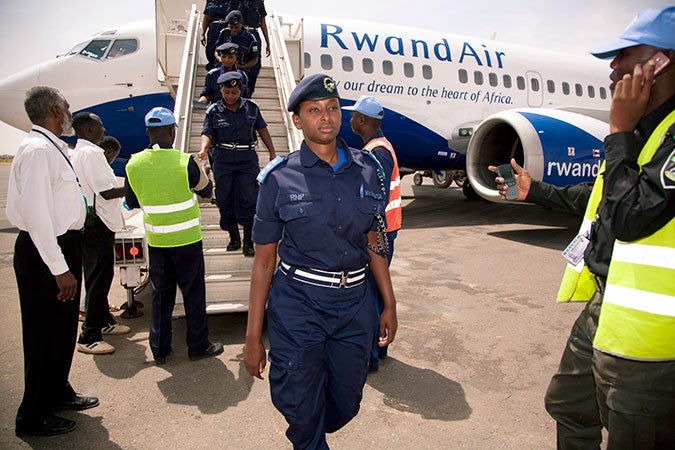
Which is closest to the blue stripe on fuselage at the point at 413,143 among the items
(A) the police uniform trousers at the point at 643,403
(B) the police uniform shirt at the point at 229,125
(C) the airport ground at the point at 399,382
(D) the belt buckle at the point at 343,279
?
(C) the airport ground at the point at 399,382

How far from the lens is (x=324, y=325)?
221 cm

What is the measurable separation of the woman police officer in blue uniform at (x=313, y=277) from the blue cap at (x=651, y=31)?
116cm

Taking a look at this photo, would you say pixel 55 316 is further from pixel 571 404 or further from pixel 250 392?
pixel 571 404

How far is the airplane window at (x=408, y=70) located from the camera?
10.3 metres

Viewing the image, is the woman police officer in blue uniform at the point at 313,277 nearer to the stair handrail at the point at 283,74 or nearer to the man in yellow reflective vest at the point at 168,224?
the man in yellow reflective vest at the point at 168,224

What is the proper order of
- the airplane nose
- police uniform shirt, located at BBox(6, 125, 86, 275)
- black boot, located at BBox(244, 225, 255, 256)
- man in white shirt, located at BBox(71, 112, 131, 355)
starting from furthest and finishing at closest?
the airplane nose < black boot, located at BBox(244, 225, 255, 256) < man in white shirt, located at BBox(71, 112, 131, 355) < police uniform shirt, located at BBox(6, 125, 86, 275)

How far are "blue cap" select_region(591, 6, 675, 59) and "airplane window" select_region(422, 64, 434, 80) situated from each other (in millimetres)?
9092

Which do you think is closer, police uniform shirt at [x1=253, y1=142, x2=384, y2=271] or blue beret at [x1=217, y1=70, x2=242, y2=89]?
police uniform shirt at [x1=253, y1=142, x2=384, y2=271]

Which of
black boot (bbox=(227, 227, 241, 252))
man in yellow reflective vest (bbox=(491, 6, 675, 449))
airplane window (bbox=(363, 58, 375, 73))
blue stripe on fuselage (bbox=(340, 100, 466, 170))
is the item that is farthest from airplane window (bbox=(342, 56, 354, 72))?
man in yellow reflective vest (bbox=(491, 6, 675, 449))

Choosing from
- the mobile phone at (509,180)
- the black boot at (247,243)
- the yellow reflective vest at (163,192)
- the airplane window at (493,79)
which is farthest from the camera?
the airplane window at (493,79)

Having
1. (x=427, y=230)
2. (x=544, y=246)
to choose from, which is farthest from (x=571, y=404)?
(x=427, y=230)

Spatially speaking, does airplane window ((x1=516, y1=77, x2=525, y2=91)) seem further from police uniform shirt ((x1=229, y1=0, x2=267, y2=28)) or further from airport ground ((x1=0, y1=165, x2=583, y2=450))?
police uniform shirt ((x1=229, y1=0, x2=267, y2=28))

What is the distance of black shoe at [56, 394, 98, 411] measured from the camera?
3.30 metres

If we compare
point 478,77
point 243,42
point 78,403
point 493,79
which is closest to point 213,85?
point 243,42
